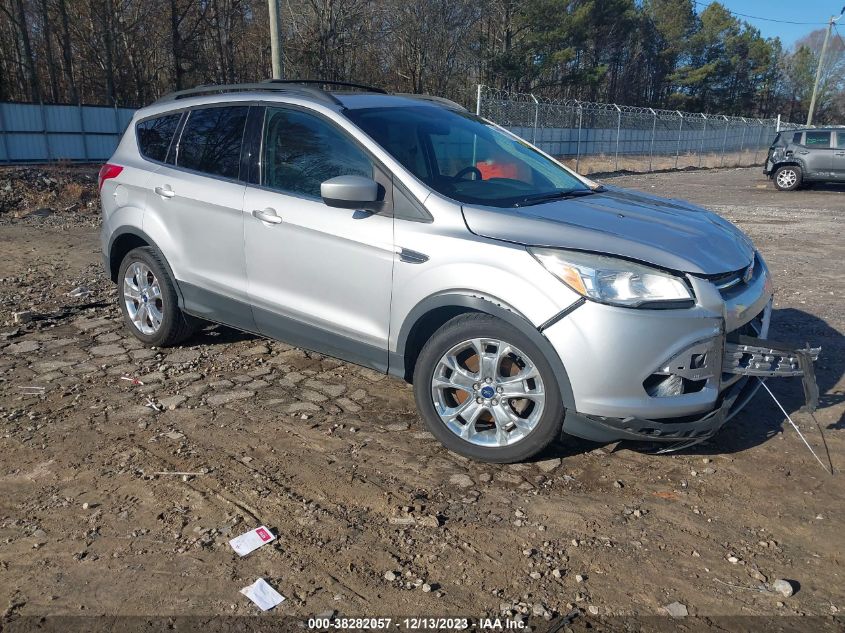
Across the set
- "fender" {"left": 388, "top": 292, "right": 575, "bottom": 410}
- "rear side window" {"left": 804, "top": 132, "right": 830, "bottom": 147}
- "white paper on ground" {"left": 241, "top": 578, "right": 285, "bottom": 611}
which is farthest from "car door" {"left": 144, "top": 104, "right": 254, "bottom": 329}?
"rear side window" {"left": 804, "top": 132, "right": 830, "bottom": 147}

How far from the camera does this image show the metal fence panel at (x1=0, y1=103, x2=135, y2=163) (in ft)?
62.9

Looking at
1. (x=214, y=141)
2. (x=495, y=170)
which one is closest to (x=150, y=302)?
(x=214, y=141)

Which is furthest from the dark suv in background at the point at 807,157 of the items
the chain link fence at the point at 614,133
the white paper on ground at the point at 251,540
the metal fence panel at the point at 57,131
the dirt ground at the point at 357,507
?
the white paper on ground at the point at 251,540

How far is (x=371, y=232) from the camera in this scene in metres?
3.78

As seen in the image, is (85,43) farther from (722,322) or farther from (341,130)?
(722,322)

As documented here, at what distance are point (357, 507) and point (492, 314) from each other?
3.63ft

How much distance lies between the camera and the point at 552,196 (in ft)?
13.5

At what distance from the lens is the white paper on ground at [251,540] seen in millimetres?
2871

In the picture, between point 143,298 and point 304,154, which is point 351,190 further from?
point 143,298

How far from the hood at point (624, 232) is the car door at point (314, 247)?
65 centimetres

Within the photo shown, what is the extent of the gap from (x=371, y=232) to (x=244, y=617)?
2.03m

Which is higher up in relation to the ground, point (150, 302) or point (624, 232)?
point (624, 232)

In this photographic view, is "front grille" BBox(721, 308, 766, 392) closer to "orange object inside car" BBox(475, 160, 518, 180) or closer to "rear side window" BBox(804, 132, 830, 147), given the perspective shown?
"orange object inside car" BBox(475, 160, 518, 180)

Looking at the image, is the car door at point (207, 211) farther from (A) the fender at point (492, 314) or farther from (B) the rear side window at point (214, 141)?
(A) the fender at point (492, 314)
